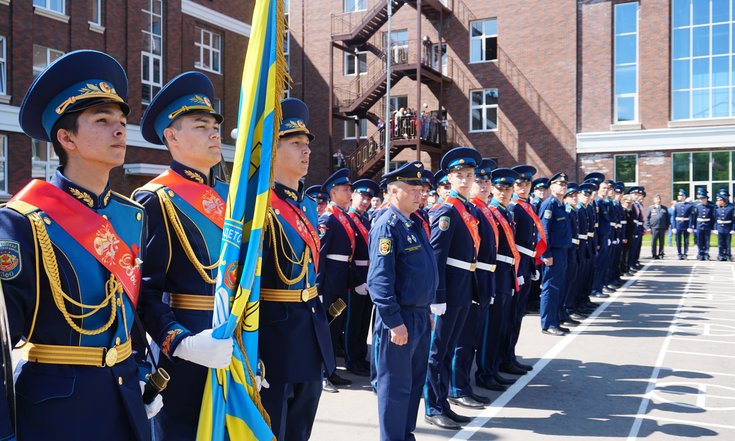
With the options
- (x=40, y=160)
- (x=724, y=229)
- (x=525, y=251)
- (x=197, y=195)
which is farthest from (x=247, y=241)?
(x=724, y=229)

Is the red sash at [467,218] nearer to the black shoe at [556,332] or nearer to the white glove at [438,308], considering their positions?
the white glove at [438,308]

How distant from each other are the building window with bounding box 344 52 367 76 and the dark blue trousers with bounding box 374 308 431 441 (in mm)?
27112

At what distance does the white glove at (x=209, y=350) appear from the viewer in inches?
101

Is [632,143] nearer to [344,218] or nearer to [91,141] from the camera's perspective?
[344,218]

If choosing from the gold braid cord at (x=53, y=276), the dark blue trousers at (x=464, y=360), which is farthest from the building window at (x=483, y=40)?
the gold braid cord at (x=53, y=276)

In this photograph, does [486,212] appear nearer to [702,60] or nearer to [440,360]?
[440,360]

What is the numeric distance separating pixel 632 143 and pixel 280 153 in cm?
2592

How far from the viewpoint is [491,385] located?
6.64 m

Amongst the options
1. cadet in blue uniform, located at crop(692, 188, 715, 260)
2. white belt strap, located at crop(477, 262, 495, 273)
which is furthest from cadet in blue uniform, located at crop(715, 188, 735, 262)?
white belt strap, located at crop(477, 262, 495, 273)

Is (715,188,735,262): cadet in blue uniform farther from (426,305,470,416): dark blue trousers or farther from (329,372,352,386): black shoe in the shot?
(426,305,470,416): dark blue trousers

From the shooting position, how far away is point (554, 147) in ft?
91.5

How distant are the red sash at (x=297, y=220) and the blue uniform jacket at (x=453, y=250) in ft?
7.20

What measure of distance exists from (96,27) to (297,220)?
70.4 ft

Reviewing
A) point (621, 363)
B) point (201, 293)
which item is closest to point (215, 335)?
point (201, 293)
